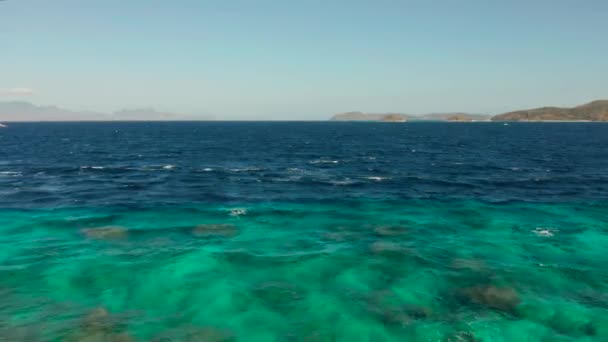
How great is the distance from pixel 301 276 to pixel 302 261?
2494 mm

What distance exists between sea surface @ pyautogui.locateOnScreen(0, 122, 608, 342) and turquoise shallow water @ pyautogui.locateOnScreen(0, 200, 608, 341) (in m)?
0.12

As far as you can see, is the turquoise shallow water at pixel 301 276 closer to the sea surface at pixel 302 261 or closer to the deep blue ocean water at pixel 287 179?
the sea surface at pixel 302 261

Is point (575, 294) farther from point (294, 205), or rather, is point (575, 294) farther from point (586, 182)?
point (586, 182)

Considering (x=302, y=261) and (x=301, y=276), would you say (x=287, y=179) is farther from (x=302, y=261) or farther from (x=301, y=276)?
(x=301, y=276)

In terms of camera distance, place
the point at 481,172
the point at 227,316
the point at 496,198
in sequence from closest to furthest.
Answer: the point at 227,316 < the point at 496,198 < the point at 481,172

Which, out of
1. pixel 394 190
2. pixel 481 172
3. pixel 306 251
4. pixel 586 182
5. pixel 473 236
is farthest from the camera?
pixel 481 172

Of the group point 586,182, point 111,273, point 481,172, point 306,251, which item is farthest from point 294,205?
point 586,182

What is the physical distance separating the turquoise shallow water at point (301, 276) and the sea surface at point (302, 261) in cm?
12

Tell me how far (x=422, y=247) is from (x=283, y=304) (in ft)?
46.6

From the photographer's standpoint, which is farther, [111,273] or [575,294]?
[111,273]

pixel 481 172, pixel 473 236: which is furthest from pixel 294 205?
pixel 481 172

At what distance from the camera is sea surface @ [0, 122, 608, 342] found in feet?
67.7

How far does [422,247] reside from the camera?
1264 inches

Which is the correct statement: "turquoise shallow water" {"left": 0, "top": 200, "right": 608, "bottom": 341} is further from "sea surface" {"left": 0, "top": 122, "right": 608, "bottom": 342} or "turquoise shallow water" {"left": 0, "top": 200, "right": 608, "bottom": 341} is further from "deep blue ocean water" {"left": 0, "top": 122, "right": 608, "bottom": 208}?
"deep blue ocean water" {"left": 0, "top": 122, "right": 608, "bottom": 208}
